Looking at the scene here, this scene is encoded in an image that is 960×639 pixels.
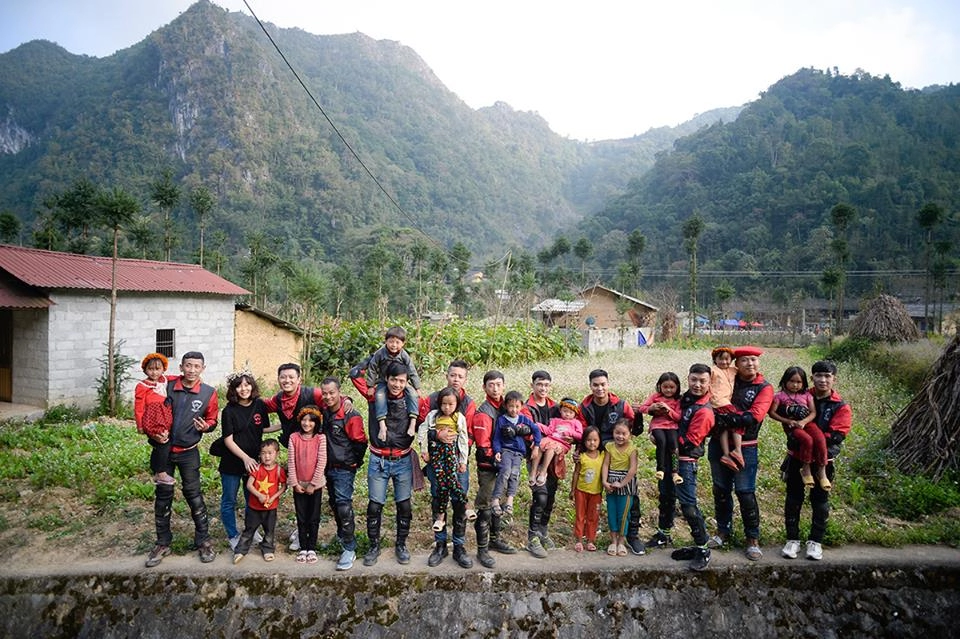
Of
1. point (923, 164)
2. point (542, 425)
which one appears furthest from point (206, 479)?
point (923, 164)

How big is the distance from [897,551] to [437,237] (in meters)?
62.4

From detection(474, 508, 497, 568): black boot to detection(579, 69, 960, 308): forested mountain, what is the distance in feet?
86.2

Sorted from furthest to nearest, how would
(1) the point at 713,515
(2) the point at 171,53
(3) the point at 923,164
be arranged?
(2) the point at 171,53, (3) the point at 923,164, (1) the point at 713,515

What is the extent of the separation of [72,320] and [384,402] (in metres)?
8.90

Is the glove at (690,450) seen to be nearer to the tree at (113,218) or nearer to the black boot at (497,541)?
the black boot at (497,541)

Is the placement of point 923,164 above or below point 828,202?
above

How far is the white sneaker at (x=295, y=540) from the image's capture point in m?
4.13

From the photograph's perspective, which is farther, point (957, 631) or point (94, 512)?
point (94, 512)

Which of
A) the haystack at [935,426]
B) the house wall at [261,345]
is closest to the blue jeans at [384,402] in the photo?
the haystack at [935,426]

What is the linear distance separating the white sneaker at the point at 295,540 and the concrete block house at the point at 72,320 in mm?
7709

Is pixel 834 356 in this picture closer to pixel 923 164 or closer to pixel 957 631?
pixel 957 631

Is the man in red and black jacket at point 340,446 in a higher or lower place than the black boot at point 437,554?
higher

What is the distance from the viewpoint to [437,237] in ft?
213

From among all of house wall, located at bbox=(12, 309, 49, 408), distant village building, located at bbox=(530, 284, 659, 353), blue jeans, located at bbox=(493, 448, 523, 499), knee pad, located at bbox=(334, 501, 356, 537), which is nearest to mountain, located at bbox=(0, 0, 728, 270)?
distant village building, located at bbox=(530, 284, 659, 353)
